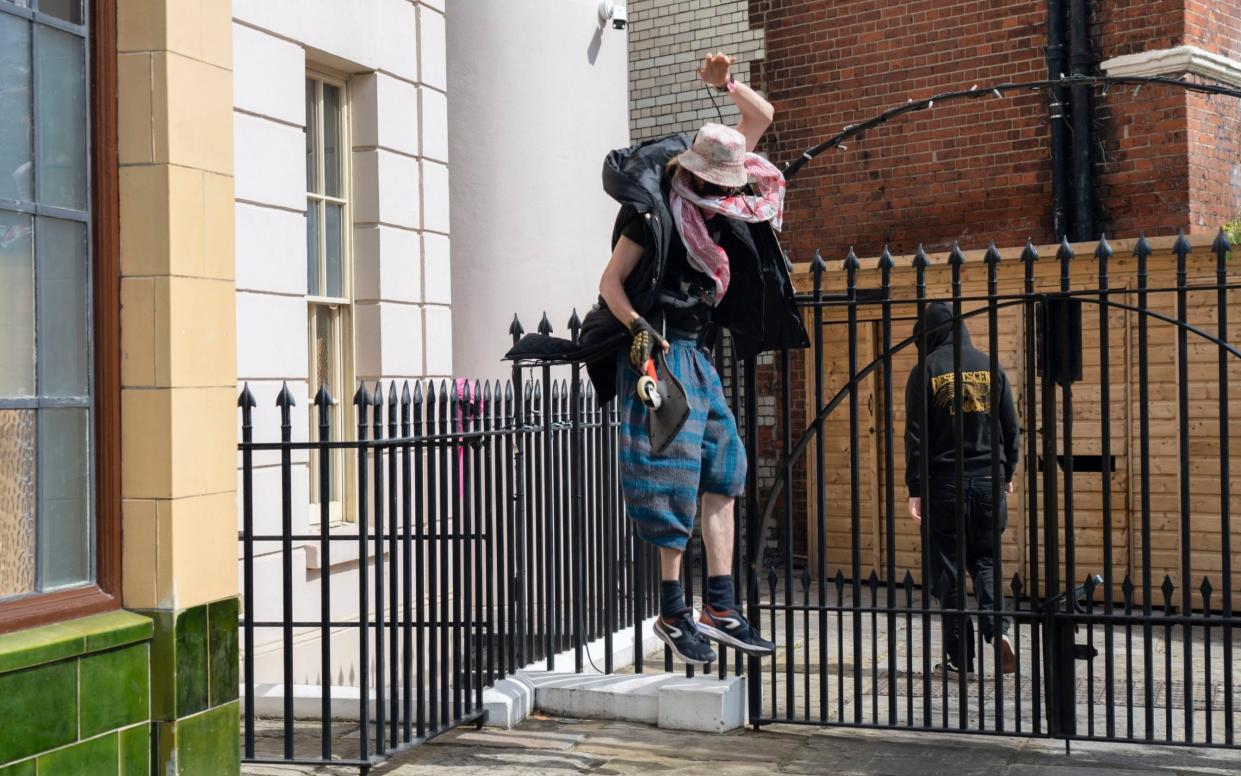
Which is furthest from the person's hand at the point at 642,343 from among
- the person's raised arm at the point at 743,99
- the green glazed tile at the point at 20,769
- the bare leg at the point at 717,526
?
the green glazed tile at the point at 20,769

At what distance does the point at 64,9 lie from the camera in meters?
4.24

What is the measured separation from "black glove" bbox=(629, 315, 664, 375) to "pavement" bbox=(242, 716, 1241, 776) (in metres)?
2.19

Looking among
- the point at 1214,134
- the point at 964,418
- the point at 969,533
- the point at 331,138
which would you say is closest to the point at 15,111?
the point at 331,138

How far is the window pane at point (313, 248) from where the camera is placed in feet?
28.1

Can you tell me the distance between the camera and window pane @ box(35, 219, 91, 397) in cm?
414

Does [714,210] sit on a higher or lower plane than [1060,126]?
lower

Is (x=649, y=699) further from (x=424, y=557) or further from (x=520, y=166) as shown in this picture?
(x=520, y=166)

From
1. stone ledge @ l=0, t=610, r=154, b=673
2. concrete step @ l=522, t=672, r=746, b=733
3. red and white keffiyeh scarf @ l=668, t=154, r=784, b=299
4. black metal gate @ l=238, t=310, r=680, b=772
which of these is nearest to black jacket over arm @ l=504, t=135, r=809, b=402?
red and white keffiyeh scarf @ l=668, t=154, r=784, b=299

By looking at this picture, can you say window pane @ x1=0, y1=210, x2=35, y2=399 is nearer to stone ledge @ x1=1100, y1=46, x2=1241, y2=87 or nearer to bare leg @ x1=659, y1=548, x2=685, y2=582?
bare leg @ x1=659, y1=548, x2=685, y2=582

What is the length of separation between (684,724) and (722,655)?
43 cm

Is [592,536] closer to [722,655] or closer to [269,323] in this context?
[722,655]

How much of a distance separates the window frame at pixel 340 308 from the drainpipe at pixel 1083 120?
6.55 m

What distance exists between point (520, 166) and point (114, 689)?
6.51 m

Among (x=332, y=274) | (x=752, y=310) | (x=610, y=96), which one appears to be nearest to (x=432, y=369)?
(x=332, y=274)
